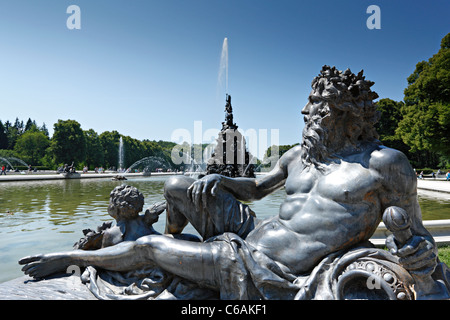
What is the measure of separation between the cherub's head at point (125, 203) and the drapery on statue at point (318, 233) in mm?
362

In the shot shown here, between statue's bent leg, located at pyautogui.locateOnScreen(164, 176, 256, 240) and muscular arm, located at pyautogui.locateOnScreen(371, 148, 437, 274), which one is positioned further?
statue's bent leg, located at pyautogui.locateOnScreen(164, 176, 256, 240)

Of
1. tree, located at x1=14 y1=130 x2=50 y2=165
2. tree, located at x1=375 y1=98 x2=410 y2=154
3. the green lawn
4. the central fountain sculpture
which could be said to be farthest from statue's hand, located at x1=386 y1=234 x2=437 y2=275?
tree, located at x1=14 y1=130 x2=50 y2=165

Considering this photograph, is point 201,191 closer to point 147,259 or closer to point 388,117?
point 147,259

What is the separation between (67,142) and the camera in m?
45.1

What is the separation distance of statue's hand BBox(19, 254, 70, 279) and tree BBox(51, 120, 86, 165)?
46594mm

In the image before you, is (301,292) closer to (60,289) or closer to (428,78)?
(60,289)

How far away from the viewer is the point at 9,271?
14.7ft

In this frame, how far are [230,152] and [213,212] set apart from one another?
19010 mm

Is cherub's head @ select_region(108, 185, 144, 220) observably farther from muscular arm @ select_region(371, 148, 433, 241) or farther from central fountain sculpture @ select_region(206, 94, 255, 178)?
central fountain sculpture @ select_region(206, 94, 255, 178)

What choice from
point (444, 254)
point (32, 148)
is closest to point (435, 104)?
point (444, 254)

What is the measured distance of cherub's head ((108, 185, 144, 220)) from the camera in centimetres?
307

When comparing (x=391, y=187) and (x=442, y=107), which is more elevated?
(x=442, y=107)
